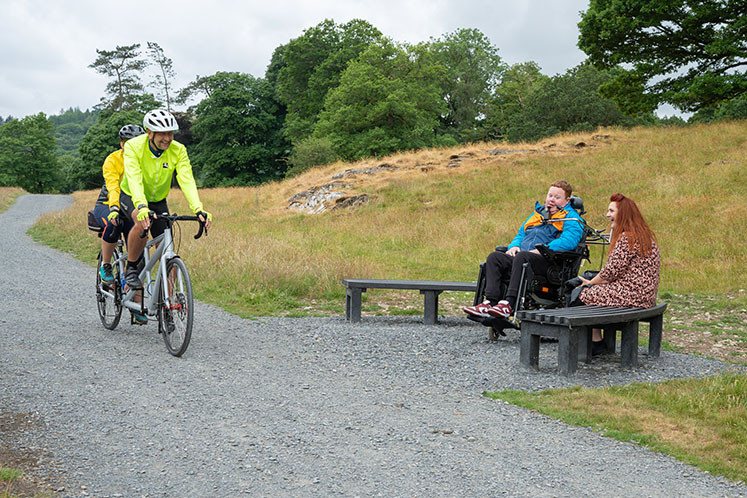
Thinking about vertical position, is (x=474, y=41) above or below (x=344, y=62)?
above

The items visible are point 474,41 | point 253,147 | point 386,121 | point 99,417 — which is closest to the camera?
point 99,417

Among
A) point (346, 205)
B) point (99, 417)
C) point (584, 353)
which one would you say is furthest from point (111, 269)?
point (346, 205)

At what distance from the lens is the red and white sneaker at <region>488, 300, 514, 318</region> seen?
6699 millimetres

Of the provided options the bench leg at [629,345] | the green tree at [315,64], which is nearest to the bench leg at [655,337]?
the bench leg at [629,345]

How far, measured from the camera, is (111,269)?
7.21 m

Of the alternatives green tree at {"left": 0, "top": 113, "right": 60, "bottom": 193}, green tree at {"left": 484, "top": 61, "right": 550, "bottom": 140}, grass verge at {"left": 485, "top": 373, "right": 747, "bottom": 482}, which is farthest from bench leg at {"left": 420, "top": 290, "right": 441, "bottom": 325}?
green tree at {"left": 0, "top": 113, "right": 60, "bottom": 193}

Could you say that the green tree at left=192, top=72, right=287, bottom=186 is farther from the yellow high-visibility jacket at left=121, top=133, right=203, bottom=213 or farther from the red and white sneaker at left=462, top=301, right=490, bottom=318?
the red and white sneaker at left=462, top=301, right=490, bottom=318

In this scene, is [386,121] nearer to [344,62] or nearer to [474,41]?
[344,62]

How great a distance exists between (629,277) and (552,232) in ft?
3.89

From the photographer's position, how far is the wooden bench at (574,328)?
5.60 meters

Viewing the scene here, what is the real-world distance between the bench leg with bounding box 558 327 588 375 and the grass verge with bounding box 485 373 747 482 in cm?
42

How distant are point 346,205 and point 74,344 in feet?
63.3

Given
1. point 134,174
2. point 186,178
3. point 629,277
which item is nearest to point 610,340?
point 629,277

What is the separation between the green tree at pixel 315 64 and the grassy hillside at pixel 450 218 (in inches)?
1039
